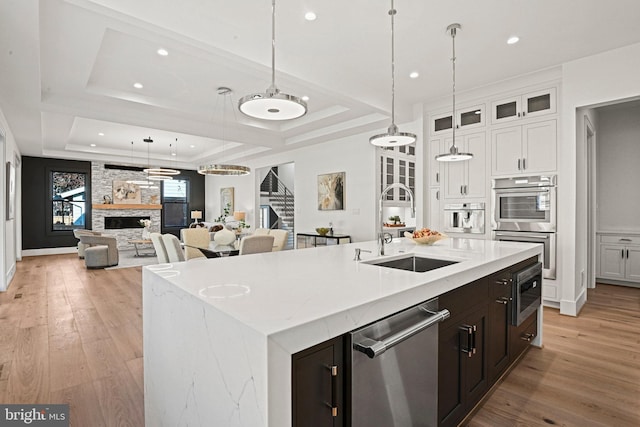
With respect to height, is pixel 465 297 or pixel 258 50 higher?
pixel 258 50

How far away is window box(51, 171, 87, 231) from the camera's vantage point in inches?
372

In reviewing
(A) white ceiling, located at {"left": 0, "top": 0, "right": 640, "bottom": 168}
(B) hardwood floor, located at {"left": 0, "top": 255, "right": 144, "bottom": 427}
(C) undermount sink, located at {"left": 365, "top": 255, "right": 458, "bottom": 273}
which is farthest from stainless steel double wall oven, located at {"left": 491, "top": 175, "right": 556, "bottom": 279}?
(B) hardwood floor, located at {"left": 0, "top": 255, "right": 144, "bottom": 427}

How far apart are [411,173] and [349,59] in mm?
4100

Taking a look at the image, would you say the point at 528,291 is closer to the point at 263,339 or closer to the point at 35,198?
the point at 263,339

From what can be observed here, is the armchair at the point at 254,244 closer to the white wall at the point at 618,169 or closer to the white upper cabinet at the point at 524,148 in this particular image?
the white upper cabinet at the point at 524,148

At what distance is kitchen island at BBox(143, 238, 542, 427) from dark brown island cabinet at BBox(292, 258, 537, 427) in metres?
0.06

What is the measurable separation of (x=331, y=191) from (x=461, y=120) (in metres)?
3.07

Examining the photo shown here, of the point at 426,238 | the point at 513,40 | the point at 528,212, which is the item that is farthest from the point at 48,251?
the point at 513,40

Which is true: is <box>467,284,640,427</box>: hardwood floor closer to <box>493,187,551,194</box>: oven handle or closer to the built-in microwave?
the built-in microwave

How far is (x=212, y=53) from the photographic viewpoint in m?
3.15

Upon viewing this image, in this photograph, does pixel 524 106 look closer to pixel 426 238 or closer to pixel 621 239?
pixel 426 238

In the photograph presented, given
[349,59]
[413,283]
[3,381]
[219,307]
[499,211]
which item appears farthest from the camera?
[499,211]

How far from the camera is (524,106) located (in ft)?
13.9

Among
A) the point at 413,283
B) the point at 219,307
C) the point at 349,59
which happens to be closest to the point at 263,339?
the point at 219,307
